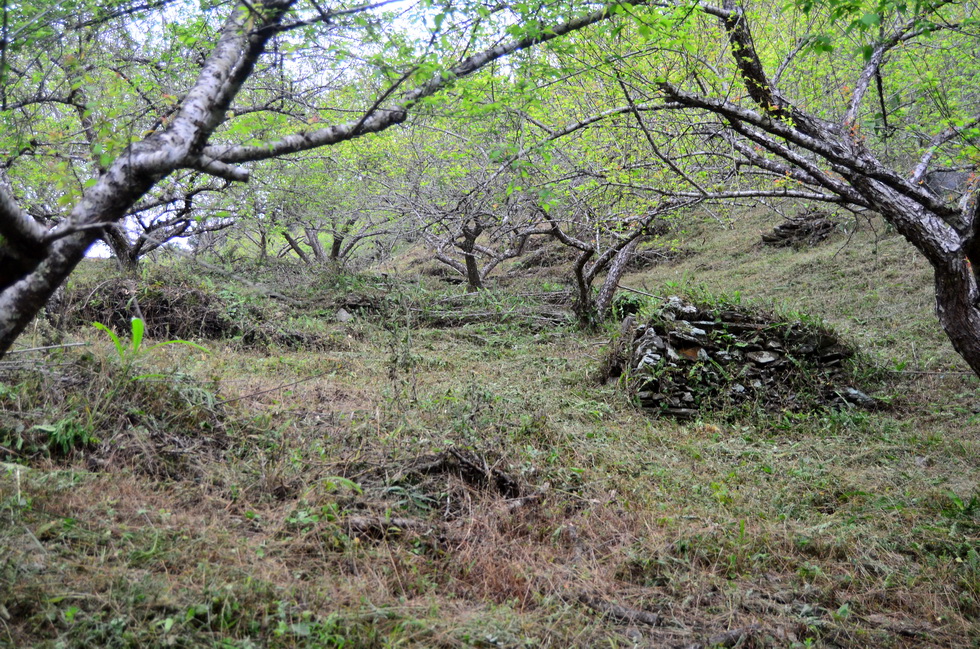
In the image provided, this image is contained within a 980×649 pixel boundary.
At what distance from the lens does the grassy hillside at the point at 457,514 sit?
2.60m

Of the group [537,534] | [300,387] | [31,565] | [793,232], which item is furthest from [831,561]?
[793,232]

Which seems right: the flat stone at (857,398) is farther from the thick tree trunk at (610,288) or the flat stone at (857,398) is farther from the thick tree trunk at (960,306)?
the thick tree trunk at (610,288)

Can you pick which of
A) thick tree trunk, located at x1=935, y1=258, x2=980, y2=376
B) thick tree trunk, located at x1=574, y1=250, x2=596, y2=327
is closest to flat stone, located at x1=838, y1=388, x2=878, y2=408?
thick tree trunk, located at x1=935, y1=258, x2=980, y2=376

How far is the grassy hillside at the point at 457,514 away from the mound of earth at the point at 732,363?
0.88 feet

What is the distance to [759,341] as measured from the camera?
6.76 m

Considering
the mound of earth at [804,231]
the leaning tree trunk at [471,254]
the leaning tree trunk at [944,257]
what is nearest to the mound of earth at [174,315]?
the leaning tree trunk at [471,254]

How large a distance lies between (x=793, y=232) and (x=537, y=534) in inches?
539

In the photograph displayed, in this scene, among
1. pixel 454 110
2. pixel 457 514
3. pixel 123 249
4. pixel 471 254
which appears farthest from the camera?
pixel 471 254

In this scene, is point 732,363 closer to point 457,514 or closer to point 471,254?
point 457,514

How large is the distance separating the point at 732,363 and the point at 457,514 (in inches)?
168

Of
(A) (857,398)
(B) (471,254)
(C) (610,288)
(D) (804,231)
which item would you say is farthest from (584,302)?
(D) (804,231)

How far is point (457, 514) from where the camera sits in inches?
147

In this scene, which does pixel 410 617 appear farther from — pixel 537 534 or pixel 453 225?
pixel 453 225

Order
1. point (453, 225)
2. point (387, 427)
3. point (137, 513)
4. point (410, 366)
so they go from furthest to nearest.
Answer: point (453, 225)
point (410, 366)
point (387, 427)
point (137, 513)
